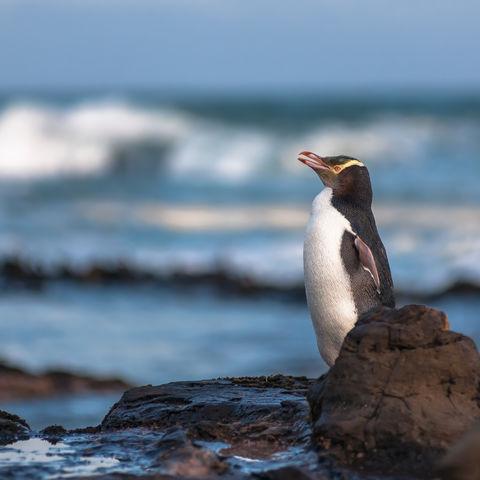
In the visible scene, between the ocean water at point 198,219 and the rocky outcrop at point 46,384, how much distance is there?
29.9 inches

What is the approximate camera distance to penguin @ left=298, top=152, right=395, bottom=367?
5891 millimetres

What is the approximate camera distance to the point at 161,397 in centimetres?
581

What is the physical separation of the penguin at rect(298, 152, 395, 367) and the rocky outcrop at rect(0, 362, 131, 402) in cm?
437

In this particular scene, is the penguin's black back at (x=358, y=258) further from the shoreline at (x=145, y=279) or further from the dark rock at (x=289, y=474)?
the shoreline at (x=145, y=279)

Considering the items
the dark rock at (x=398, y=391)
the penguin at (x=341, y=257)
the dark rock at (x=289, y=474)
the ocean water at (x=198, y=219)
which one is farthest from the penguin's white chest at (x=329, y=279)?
the ocean water at (x=198, y=219)

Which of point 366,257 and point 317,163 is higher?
point 317,163

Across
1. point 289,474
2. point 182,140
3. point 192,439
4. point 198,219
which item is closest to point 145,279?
point 198,219

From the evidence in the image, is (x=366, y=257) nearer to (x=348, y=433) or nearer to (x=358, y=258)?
(x=358, y=258)

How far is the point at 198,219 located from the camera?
25.7 metres

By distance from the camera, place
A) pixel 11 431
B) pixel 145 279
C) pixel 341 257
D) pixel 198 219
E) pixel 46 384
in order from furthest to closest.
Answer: pixel 198 219 < pixel 145 279 < pixel 46 384 < pixel 341 257 < pixel 11 431

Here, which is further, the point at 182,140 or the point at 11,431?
the point at 182,140

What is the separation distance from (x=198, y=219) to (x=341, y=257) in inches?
784

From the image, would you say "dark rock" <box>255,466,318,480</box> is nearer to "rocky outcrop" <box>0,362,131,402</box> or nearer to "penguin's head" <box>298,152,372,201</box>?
"penguin's head" <box>298,152,372,201</box>

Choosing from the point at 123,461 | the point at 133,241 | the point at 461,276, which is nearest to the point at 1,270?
the point at 133,241
